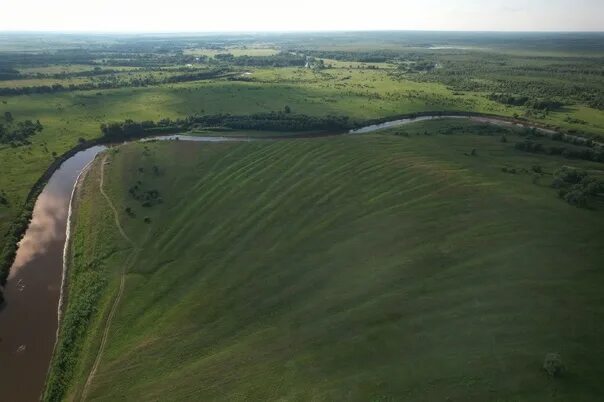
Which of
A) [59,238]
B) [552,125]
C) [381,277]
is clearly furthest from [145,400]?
[552,125]

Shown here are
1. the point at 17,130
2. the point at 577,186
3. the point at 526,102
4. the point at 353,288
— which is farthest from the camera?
the point at 526,102

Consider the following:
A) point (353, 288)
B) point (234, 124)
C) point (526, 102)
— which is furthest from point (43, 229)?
point (526, 102)

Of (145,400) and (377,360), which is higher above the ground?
(377,360)

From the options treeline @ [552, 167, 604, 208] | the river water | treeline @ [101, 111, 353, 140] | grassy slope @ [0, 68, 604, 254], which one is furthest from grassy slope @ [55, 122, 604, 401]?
grassy slope @ [0, 68, 604, 254]

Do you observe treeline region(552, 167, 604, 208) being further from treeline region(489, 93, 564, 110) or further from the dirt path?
treeline region(489, 93, 564, 110)

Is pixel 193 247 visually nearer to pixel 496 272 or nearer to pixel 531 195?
pixel 496 272

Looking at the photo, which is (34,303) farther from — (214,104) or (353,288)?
(214,104)
